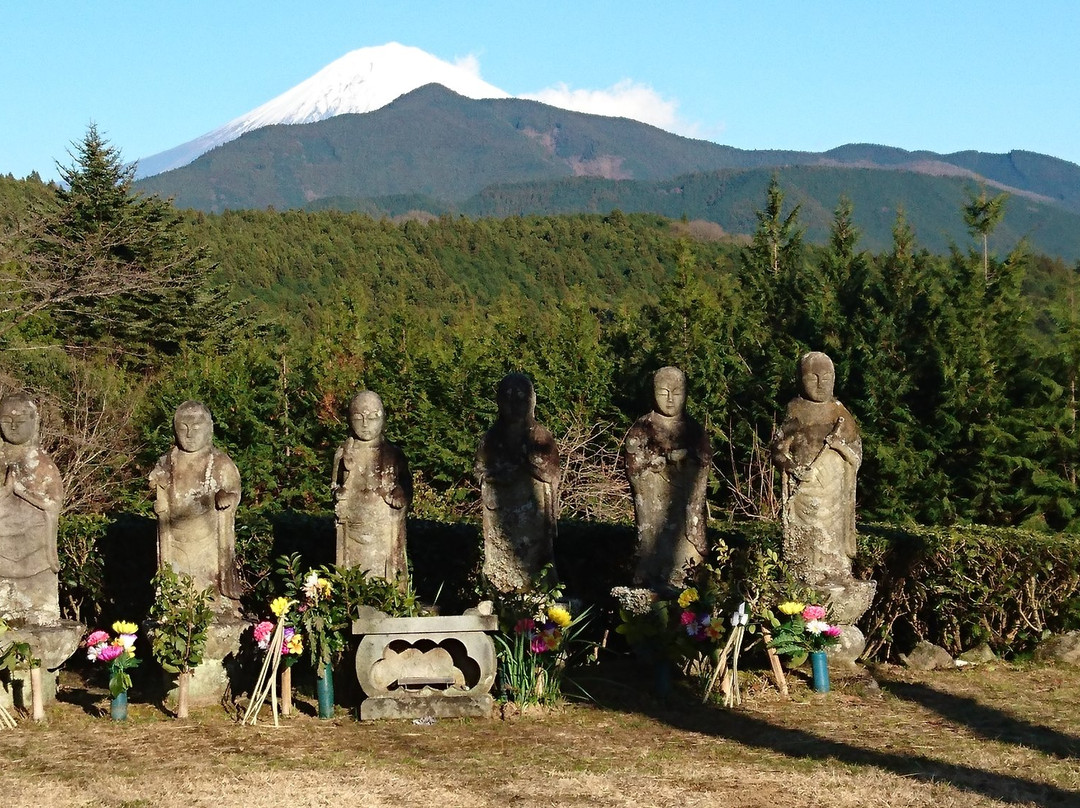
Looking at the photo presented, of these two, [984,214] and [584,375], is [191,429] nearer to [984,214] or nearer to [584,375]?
[584,375]

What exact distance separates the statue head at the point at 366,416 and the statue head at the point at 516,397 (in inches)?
37.9

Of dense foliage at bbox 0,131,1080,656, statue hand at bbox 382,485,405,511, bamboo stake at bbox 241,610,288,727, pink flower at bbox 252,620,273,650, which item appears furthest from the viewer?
dense foliage at bbox 0,131,1080,656

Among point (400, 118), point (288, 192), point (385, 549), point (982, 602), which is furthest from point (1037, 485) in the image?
point (400, 118)

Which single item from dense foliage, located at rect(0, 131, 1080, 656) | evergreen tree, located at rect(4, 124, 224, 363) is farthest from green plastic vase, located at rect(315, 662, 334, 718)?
evergreen tree, located at rect(4, 124, 224, 363)

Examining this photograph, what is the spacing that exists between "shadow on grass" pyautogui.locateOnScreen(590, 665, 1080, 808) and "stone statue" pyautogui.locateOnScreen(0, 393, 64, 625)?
4113mm

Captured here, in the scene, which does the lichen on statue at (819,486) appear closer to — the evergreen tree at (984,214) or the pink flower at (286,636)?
the pink flower at (286,636)

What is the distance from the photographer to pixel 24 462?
28.9 feet

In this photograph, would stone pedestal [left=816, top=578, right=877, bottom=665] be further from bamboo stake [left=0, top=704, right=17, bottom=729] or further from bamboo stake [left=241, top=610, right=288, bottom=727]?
bamboo stake [left=0, top=704, right=17, bottom=729]

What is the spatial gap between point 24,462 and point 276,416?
30.3 feet

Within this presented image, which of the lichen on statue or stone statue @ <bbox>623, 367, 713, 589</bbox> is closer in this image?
the lichen on statue

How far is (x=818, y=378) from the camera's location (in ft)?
30.5

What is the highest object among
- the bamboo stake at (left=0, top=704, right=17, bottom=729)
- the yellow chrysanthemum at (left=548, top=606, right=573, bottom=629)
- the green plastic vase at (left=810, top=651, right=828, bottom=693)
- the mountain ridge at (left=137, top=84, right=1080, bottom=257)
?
the mountain ridge at (left=137, top=84, right=1080, bottom=257)

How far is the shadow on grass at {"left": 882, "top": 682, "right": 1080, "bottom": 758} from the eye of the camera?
284 inches

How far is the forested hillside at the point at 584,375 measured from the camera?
54.9ft
